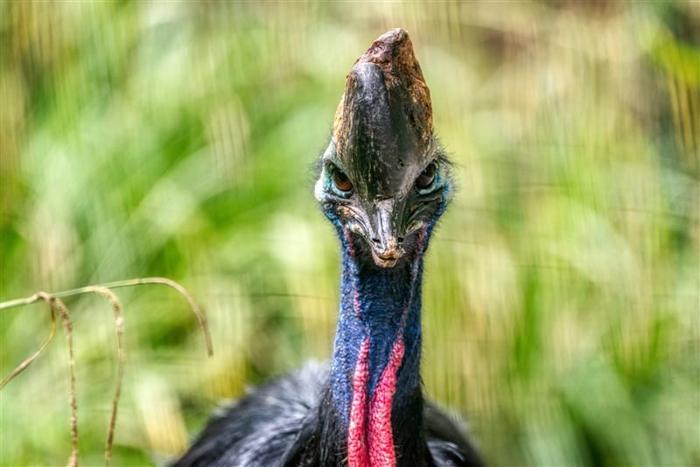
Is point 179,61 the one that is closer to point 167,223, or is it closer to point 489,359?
point 167,223

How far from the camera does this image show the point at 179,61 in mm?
4504

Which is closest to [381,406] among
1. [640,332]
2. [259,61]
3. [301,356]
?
[301,356]

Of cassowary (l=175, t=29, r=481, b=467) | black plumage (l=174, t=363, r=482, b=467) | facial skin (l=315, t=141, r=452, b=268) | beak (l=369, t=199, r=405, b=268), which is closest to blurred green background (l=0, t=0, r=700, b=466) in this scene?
black plumage (l=174, t=363, r=482, b=467)

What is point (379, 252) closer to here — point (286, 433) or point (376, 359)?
point (376, 359)

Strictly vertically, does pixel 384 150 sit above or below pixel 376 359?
above

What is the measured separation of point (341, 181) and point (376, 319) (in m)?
0.25

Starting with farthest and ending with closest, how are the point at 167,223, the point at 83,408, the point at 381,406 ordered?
the point at 167,223 < the point at 83,408 < the point at 381,406

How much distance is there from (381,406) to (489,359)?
1.85 metres

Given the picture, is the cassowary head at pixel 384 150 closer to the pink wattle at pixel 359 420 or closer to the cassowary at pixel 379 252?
the cassowary at pixel 379 252

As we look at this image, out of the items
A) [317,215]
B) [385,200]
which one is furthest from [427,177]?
[317,215]

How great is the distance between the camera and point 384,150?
2137mm

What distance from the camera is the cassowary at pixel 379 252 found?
7.05 feet

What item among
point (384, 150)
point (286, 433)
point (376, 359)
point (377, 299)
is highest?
point (384, 150)

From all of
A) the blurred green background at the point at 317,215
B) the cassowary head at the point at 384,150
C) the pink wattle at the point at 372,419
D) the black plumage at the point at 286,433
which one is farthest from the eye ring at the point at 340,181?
the blurred green background at the point at 317,215
